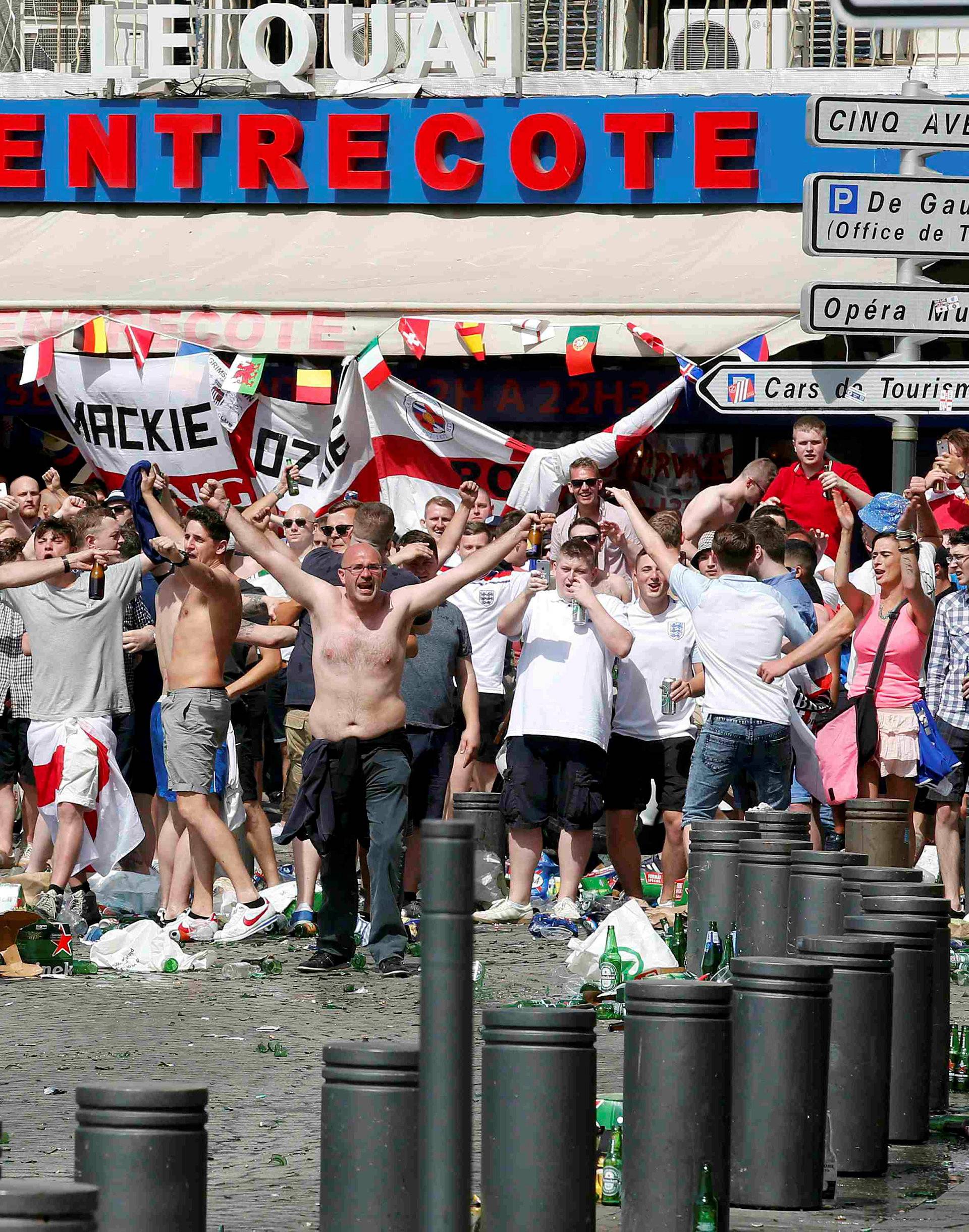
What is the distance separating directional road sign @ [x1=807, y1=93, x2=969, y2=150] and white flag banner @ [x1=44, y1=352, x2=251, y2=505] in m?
8.93

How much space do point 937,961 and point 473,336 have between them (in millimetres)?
9524

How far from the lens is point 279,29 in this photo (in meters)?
19.8

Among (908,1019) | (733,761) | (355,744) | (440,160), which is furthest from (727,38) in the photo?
(908,1019)

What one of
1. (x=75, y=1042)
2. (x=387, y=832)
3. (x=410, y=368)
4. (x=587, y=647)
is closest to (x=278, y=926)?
(x=387, y=832)

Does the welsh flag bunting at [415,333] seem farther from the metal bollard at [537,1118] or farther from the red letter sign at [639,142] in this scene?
the metal bollard at [537,1118]

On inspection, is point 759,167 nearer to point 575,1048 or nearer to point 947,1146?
point 947,1146

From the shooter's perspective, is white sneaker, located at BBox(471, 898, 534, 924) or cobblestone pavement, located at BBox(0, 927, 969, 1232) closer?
cobblestone pavement, located at BBox(0, 927, 969, 1232)

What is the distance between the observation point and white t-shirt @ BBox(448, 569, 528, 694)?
13.0 meters

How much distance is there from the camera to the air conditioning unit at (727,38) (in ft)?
59.7

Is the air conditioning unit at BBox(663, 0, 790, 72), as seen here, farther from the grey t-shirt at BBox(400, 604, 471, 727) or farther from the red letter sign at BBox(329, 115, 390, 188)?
the grey t-shirt at BBox(400, 604, 471, 727)

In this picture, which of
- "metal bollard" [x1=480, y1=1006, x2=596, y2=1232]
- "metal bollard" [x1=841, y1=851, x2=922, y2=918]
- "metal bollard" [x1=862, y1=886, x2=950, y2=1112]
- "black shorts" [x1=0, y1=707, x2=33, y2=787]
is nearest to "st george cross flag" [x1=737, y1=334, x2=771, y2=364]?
"black shorts" [x1=0, y1=707, x2=33, y2=787]

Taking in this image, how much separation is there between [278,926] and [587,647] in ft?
6.96

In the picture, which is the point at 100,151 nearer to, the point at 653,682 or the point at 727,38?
the point at 727,38

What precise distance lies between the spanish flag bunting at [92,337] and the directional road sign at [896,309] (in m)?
9.64
